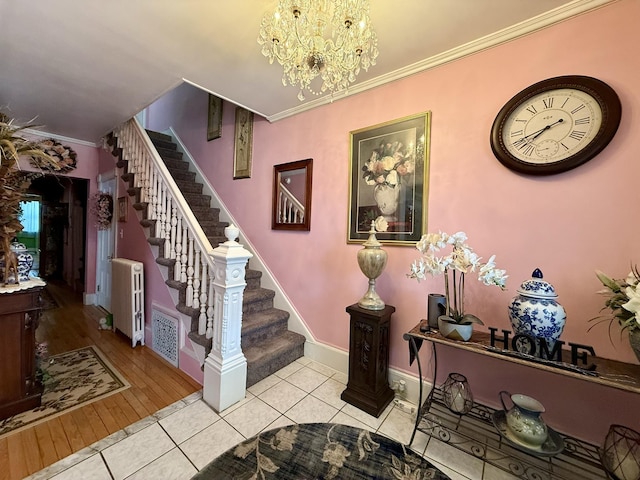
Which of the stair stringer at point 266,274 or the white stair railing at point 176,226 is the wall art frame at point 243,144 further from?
the white stair railing at point 176,226

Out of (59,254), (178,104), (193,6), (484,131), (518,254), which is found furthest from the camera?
(59,254)

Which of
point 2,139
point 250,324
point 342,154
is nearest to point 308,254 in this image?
point 250,324

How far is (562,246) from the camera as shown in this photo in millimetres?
1468

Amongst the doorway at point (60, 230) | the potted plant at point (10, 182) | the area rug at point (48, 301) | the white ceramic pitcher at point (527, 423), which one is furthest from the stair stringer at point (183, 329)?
the doorway at point (60, 230)

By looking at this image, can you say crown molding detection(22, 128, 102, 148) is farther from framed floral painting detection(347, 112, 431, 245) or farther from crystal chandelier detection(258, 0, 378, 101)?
framed floral painting detection(347, 112, 431, 245)

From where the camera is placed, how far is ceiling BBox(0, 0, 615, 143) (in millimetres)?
1465

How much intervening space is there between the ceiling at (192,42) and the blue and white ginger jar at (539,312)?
5.08 feet

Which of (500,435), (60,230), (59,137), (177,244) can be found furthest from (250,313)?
(60,230)

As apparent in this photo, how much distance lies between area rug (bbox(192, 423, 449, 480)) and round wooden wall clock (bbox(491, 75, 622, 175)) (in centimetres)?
171

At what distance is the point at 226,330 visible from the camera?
1.83m

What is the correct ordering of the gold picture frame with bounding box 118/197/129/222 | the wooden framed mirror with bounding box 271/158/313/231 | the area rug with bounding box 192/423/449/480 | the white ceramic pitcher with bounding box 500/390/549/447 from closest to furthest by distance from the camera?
the area rug with bounding box 192/423/449/480 → the white ceramic pitcher with bounding box 500/390/549/447 → the wooden framed mirror with bounding box 271/158/313/231 → the gold picture frame with bounding box 118/197/129/222

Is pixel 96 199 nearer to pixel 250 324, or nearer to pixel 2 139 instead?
pixel 2 139

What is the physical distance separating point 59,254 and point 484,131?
8.68 meters

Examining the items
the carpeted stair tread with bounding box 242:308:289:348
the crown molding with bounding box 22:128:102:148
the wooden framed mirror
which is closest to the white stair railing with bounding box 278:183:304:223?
the wooden framed mirror
